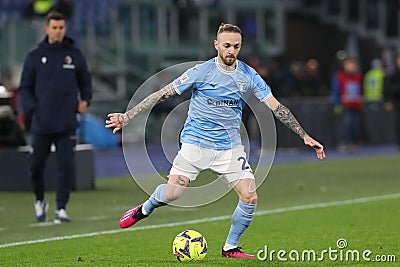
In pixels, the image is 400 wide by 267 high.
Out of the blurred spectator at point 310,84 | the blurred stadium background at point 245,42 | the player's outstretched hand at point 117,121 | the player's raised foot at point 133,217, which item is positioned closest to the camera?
the player's outstretched hand at point 117,121

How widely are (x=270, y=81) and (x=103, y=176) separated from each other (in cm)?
716

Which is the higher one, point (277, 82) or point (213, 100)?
point (213, 100)

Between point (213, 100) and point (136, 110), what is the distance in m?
0.62

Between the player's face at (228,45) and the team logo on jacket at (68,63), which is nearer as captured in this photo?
the player's face at (228,45)

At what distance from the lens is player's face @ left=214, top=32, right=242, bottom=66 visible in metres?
8.84

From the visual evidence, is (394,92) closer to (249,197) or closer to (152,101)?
(249,197)

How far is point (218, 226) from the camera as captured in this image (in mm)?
11625

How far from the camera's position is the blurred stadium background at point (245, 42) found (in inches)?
1021

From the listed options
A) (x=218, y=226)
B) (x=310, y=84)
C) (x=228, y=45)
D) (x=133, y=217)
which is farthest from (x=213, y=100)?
(x=310, y=84)

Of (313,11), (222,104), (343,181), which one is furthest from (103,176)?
(313,11)

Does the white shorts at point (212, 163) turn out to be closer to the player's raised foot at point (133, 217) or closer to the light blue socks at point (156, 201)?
the light blue socks at point (156, 201)

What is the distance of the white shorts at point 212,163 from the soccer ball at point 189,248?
1.62ft

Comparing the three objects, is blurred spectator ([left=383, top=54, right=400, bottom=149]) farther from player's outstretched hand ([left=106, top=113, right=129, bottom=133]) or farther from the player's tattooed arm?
player's outstretched hand ([left=106, top=113, right=129, bottom=133])

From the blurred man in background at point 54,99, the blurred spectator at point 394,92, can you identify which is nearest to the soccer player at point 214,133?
the blurred man in background at point 54,99
